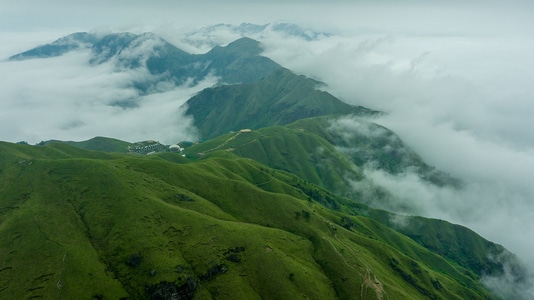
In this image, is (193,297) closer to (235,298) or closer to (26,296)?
(235,298)

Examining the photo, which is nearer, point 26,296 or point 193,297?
point 26,296

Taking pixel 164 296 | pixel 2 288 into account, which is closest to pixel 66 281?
pixel 2 288

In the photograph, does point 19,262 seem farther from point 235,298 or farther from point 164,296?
point 235,298

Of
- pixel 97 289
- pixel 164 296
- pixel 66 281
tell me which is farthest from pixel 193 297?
pixel 66 281

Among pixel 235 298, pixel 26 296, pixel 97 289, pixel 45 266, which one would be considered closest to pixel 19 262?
pixel 45 266

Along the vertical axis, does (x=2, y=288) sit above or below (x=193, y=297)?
above

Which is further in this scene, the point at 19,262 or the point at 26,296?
the point at 19,262

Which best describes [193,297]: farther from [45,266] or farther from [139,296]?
[45,266]

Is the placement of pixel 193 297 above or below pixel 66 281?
below
